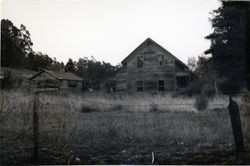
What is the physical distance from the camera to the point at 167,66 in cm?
488

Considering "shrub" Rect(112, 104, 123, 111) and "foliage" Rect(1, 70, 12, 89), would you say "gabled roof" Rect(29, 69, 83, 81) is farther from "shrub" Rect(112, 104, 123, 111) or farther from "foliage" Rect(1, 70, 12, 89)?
"shrub" Rect(112, 104, 123, 111)

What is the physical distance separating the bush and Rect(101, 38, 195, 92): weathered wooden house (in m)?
0.32

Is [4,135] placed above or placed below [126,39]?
below

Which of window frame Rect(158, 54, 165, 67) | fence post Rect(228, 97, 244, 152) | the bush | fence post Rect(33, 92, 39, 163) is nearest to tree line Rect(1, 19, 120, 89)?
fence post Rect(33, 92, 39, 163)

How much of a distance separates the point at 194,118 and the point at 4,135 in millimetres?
3041

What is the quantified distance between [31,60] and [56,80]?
499 millimetres

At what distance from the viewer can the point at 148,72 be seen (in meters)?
4.91

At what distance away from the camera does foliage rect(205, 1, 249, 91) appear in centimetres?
454

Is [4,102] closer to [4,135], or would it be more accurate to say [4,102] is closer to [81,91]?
[4,135]

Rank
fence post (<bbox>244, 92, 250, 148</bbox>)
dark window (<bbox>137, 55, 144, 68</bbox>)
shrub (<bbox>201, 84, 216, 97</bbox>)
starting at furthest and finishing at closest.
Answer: dark window (<bbox>137, 55, 144, 68</bbox>), shrub (<bbox>201, 84, 216, 97</bbox>), fence post (<bbox>244, 92, 250, 148</bbox>)

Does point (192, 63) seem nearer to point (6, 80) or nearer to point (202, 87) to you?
point (202, 87)

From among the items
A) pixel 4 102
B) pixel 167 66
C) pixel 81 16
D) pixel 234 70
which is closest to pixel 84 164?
pixel 4 102

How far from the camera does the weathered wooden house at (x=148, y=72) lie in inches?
190

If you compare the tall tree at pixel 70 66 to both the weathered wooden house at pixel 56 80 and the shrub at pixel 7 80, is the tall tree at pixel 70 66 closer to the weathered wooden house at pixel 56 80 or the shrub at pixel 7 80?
the weathered wooden house at pixel 56 80
